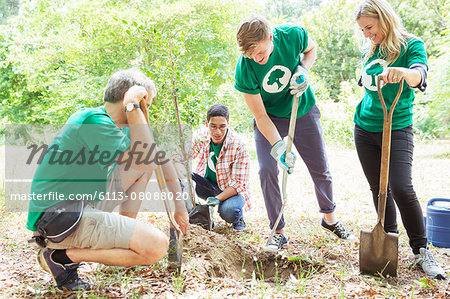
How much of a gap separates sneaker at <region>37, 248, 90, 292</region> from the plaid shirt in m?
1.67

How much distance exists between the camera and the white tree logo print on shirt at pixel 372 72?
2.40 metres

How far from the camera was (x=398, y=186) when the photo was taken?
2287mm

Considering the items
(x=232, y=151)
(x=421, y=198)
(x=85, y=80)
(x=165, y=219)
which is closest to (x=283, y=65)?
(x=232, y=151)

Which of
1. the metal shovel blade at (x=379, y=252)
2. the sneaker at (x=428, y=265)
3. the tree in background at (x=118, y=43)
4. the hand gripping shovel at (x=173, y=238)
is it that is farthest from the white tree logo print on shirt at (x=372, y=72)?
the tree in background at (x=118, y=43)

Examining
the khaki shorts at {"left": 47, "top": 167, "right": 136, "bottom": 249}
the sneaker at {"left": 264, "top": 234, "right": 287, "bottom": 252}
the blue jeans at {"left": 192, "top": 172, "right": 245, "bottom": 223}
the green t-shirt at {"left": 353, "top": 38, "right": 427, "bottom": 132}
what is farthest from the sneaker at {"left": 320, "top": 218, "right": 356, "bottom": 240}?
the khaki shorts at {"left": 47, "top": 167, "right": 136, "bottom": 249}

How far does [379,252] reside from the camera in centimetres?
227

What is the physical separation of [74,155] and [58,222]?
335 mm

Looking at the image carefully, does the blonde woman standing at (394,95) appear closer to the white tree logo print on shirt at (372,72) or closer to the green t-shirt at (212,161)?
the white tree logo print on shirt at (372,72)

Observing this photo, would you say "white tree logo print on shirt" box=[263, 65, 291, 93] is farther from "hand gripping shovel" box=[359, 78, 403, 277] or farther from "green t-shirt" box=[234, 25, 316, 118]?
"hand gripping shovel" box=[359, 78, 403, 277]

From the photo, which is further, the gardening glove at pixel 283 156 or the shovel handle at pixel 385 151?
the gardening glove at pixel 283 156

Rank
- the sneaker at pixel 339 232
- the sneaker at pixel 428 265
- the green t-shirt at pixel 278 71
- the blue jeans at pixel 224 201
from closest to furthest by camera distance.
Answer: the sneaker at pixel 428 265, the green t-shirt at pixel 278 71, the sneaker at pixel 339 232, the blue jeans at pixel 224 201

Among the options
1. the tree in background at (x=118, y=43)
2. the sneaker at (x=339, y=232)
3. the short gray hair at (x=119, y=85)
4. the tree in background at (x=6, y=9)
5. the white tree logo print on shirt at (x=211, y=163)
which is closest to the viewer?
the short gray hair at (x=119, y=85)

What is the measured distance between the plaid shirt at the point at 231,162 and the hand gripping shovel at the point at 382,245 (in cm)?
132

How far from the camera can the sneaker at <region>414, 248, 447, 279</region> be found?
7.28 feet
